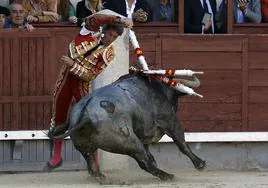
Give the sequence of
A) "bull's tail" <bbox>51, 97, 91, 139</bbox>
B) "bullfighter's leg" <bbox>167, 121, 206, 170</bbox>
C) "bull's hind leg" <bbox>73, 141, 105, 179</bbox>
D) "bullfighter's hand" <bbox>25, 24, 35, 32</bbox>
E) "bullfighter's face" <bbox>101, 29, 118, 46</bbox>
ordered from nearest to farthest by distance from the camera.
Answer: "bull's tail" <bbox>51, 97, 91, 139</bbox> → "bull's hind leg" <bbox>73, 141, 105, 179</bbox> → "bullfighter's face" <bbox>101, 29, 118, 46</bbox> → "bullfighter's leg" <bbox>167, 121, 206, 170</bbox> → "bullfighter's hand" <bbox>25, 24, 35, 32</bbox>

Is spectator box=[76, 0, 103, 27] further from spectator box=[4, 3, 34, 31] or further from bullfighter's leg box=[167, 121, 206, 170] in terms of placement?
bullfighter's leg box=[167, 121, 206, 170]

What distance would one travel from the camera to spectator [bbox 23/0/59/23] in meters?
12.1

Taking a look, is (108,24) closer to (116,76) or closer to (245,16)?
(116,76)

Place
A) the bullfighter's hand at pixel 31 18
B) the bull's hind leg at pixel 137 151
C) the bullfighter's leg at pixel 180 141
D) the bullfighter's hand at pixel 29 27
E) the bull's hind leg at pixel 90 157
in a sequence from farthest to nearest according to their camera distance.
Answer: the bullfighter's hand at pixel 31 18 < the bullfighter's hand at pixel 29 27 < the bullfighter's leg at pixel 180 141 < the bull's hind leg at pixel 90 157 < the bull's hind leg at pixel 137 151

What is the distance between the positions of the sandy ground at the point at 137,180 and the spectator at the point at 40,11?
162cm

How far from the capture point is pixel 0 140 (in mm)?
11891

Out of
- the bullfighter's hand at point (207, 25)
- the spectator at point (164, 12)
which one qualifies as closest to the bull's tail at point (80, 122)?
the bullfighter's hand at point (207, 25)

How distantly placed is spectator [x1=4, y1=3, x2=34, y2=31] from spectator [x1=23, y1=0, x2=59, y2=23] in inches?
6.3

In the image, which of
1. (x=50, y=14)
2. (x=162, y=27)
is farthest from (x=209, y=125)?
(x=50, y=14)

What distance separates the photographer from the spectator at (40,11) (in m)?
12.1

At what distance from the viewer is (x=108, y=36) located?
10.1 metres

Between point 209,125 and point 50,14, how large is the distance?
6.67 ft

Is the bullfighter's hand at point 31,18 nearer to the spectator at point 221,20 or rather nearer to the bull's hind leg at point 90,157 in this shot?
the spectator at point 221,20

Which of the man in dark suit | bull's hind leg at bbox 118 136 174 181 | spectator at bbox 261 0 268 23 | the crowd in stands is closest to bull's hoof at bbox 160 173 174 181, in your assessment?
bull's hind leg at bbox 118 136 174 181
